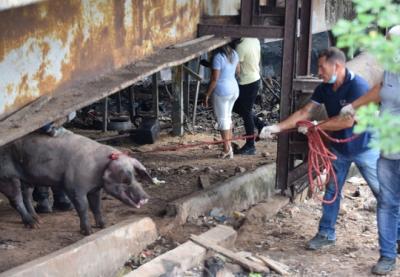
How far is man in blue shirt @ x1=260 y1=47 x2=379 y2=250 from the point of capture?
24.1 feet

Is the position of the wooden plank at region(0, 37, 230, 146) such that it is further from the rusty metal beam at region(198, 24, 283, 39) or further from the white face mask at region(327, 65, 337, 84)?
the white face mask at region(327, 65, 337, 84)

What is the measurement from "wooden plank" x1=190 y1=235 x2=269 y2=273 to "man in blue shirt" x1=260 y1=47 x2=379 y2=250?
3.42 ft

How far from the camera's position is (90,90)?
6.00m

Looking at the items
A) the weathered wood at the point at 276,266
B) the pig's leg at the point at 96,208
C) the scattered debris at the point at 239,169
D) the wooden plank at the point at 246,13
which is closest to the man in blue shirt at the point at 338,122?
the weathered wood at the point at 276,266

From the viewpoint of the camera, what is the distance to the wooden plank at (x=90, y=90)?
16.9 feet

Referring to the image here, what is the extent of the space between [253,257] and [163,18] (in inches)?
109

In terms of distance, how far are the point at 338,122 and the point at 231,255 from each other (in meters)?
1.78

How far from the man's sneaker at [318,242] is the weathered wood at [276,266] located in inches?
25.9

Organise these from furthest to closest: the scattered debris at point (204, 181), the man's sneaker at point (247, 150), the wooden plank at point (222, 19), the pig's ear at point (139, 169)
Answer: the man's sneaker at point (247, 150), the scattered debris at point (204, 181), the wooden plank at point (222, 19), the pig's ear at point (139, 169)

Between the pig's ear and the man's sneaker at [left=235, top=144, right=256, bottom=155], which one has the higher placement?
the pig's ear

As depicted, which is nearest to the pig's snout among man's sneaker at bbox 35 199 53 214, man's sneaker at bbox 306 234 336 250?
man's sneaker at bbox 35 199 53 214

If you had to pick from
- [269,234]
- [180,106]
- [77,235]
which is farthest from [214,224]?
[180,106]

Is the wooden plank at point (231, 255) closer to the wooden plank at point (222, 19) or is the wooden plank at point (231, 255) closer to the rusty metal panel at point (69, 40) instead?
the rusty metal panel at point (69, 40)

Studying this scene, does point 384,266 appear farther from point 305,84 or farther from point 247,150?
point 247,150
